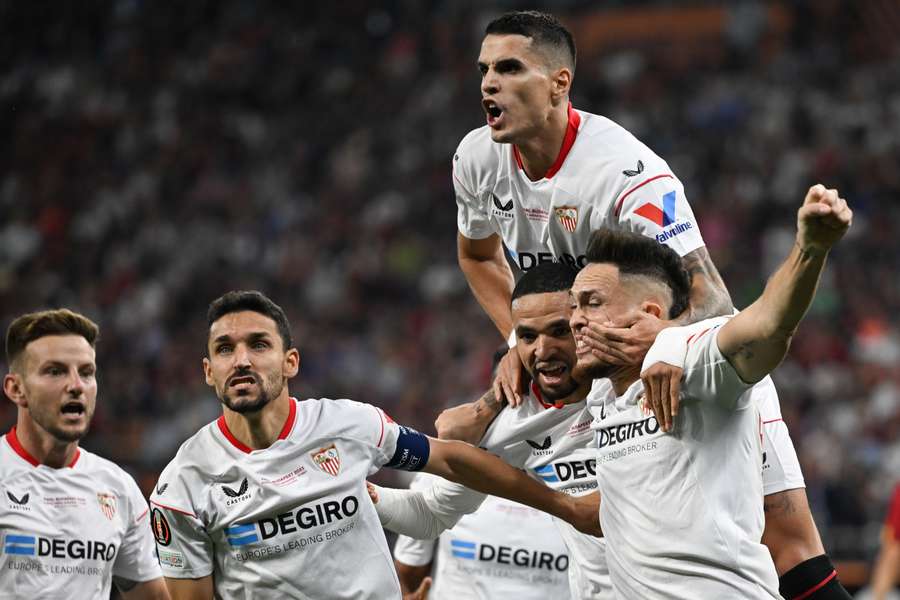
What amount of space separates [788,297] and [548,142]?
6.29 ft

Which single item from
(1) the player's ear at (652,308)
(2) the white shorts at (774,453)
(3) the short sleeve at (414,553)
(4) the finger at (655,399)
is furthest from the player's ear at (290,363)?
(3) the short sleeve at (414,553)

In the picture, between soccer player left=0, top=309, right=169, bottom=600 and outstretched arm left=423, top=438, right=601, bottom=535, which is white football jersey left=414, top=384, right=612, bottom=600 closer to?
outstretched arm left=423, top=438, right=601, bottom=535

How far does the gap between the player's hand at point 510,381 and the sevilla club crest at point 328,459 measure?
2.32ft

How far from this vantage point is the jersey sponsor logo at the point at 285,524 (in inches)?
179

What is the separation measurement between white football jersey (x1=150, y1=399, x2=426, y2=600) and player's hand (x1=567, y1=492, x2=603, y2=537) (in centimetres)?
73

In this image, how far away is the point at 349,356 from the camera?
14.8m

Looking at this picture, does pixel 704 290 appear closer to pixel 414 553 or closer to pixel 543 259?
pixel 543 259

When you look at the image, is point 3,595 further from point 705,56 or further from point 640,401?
point 705,56

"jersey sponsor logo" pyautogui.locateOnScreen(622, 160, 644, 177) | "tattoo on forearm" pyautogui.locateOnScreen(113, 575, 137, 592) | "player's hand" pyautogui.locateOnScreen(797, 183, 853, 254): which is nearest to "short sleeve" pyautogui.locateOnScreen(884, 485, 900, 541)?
"jersey sponsor logo" pyautogui.locateOnScreen(622, 160, 644, 177)

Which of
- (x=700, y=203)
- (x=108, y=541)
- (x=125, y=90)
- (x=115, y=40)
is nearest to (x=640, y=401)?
(x=108, y=541)

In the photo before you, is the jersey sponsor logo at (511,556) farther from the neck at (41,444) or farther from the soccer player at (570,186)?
the neck at (41,444)

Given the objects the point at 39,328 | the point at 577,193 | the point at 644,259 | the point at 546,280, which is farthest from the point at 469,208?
the point at 39,328

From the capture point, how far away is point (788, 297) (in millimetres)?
3193

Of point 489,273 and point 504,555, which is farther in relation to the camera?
point 504,555
